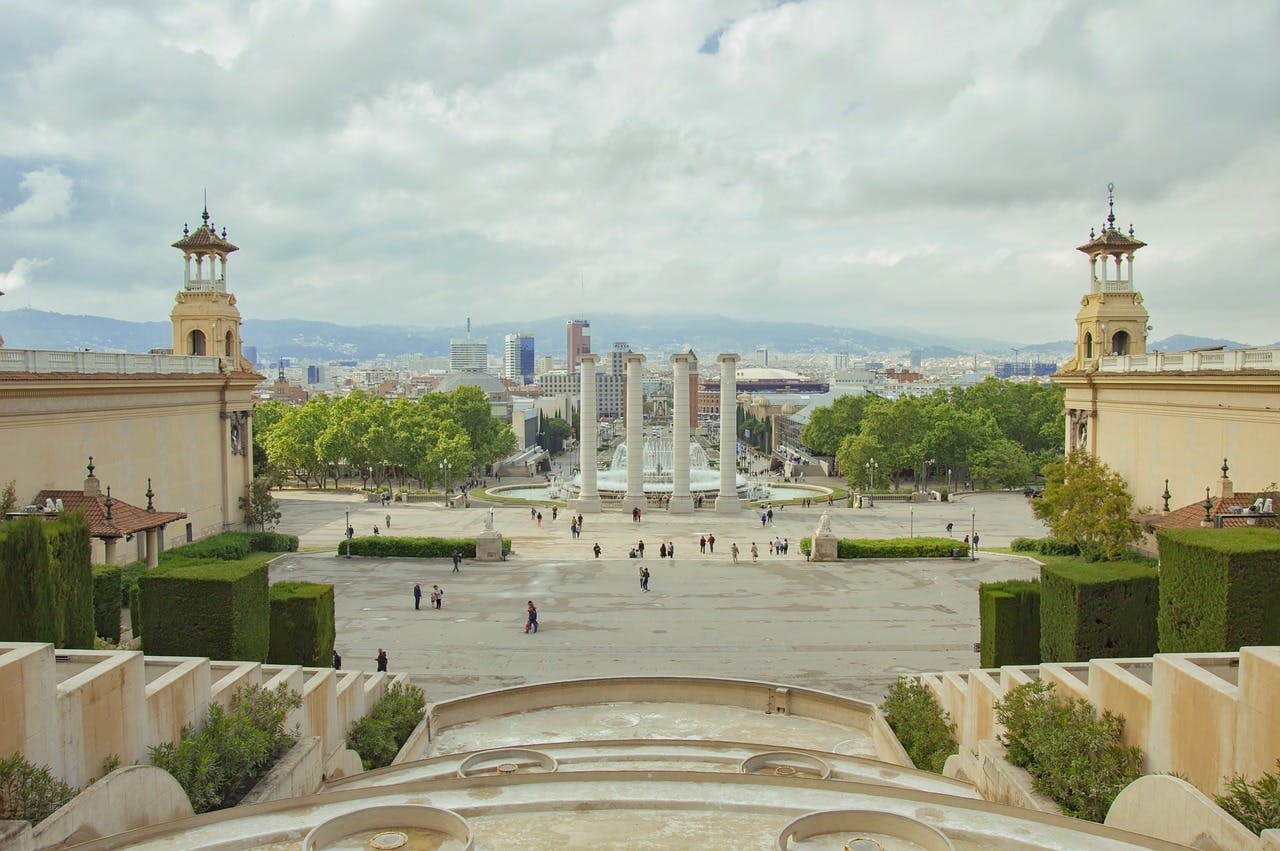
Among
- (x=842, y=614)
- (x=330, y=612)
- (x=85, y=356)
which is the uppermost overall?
(x=85, y=356)

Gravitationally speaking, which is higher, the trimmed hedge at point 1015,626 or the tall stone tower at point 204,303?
the tall stone tower at point 204,303

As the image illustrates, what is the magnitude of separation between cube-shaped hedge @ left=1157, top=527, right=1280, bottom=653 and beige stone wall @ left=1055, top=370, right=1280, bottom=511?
25459 mm

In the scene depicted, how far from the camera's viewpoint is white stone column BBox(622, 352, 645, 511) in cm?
6756

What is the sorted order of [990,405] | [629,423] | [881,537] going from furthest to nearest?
[990,405] < [629,423] < [881,537]

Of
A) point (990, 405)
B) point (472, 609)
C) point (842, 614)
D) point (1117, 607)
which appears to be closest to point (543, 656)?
point (472, 609)

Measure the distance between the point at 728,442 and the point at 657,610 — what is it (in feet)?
113

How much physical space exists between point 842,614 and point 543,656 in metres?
11.4

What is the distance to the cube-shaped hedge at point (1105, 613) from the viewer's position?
60.1 feet

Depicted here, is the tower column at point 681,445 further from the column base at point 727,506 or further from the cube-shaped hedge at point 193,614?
the cube-shaped hedge at point 193,614

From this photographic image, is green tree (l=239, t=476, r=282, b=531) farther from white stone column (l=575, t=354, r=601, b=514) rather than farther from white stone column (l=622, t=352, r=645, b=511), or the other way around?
white stone column (l=622, t=352, r=645, b=511)

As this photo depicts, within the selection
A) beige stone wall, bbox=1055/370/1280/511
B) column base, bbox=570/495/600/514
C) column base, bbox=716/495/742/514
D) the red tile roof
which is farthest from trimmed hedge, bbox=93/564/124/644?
column base, bbox=716/495/742/514

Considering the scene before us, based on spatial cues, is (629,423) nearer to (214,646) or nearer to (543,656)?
(543,656)

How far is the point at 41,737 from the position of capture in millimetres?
9992

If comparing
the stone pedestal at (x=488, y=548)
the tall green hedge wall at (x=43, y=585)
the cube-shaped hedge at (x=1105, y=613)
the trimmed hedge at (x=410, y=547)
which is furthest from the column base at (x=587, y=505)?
the tall green hedge wall at (x=43, y=585)
